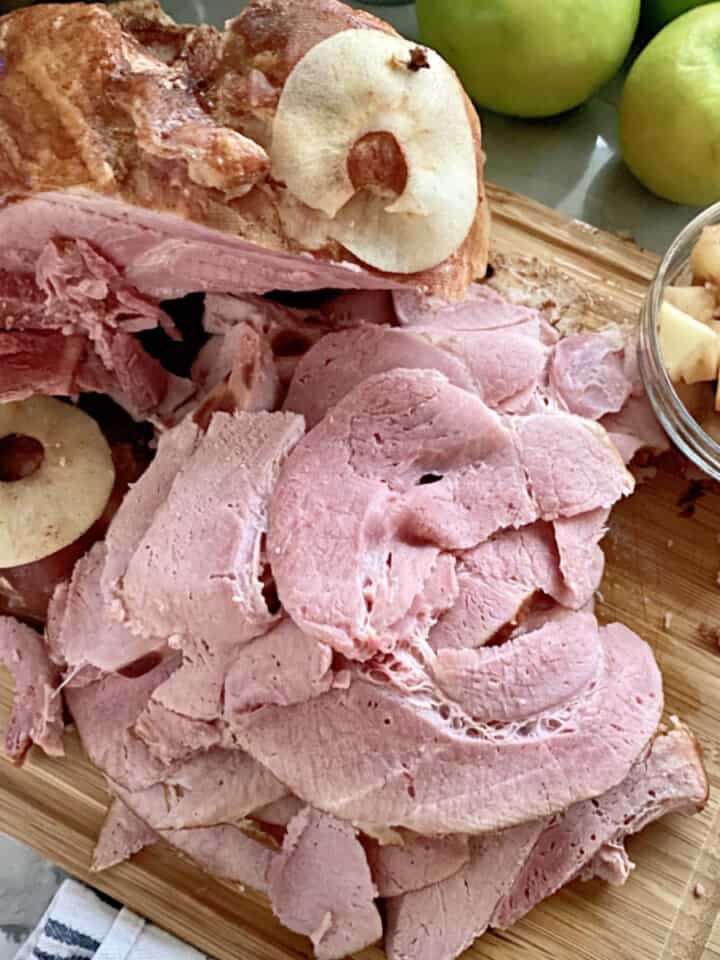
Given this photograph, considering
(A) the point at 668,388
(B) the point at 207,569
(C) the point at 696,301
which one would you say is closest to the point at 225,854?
(B) the point at 207,569

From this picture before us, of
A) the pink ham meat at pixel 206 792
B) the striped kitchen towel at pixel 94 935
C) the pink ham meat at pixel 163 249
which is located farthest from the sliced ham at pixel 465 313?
the striped kitchen towel at pixel 94 935

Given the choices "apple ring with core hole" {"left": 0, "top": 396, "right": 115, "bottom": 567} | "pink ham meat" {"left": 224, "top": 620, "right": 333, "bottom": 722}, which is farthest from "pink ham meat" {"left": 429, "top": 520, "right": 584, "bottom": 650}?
"apple ring with core hole" {"left": 0, "top": 396, "right": 115, "bottom": 567}

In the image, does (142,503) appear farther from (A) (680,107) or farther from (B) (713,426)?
(A) (680,107)

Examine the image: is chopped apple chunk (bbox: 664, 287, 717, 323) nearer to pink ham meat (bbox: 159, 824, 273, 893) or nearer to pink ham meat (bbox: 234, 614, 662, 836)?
pink ham meat (bbox: 234, 614, 662, 836)

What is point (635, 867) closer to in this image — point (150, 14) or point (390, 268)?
point (390, 268)

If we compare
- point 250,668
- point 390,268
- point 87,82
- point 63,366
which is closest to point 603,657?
point 250,668

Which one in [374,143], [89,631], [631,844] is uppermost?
[374,143]
